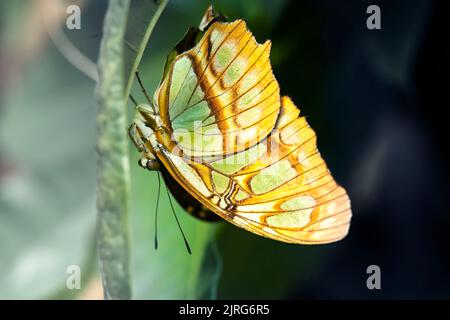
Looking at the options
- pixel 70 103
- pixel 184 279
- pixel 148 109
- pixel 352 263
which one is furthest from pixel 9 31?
pixel 352 263

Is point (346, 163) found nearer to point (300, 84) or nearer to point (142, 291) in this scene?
point (300, 84)

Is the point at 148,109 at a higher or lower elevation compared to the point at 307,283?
higher

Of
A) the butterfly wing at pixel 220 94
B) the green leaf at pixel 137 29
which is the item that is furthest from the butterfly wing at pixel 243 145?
the green leaf at pixel 137 29

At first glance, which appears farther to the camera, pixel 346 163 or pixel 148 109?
pixel 346 163

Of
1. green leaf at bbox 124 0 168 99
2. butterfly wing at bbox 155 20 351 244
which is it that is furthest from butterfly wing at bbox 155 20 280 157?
green leaf at bbox 124 0 168 99

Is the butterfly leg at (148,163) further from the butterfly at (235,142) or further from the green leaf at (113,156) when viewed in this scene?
the green leaf at (113,156)

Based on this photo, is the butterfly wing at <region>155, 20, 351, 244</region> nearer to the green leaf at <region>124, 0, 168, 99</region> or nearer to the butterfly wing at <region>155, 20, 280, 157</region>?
the butterfly wing at <region>155, 20, 280, 157</region>
